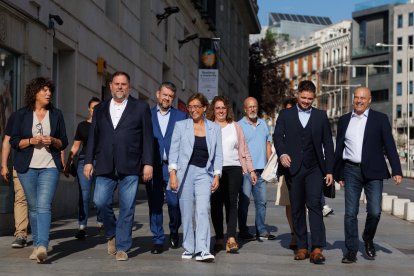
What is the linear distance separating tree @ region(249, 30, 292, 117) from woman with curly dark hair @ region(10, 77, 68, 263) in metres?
50.4

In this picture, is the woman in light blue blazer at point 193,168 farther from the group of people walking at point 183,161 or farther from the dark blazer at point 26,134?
the dark blazer at point 26,134

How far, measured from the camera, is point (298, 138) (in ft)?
31.1

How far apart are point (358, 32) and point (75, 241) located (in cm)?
10823

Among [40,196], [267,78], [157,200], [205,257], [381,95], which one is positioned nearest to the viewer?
[40,196]

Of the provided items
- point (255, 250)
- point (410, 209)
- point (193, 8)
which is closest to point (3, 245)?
point (255, 250)

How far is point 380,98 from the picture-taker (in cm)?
11256

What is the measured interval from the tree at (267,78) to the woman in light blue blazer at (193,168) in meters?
49.9

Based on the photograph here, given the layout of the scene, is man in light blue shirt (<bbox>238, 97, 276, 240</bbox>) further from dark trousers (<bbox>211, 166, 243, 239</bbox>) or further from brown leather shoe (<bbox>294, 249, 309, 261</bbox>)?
brown leather shoe (<bbox>294, 249, 309, 261</bbox>)

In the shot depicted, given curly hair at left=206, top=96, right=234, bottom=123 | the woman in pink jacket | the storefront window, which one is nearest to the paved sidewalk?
the woman in pink jacket

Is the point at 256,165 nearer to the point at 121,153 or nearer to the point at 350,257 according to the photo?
the point at 350,257

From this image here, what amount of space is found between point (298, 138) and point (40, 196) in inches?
108

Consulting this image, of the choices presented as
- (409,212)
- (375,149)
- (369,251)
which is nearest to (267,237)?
(369,251)

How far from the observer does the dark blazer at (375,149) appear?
9.49m

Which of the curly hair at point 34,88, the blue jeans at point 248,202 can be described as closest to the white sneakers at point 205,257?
the curly hair at point 34,88
